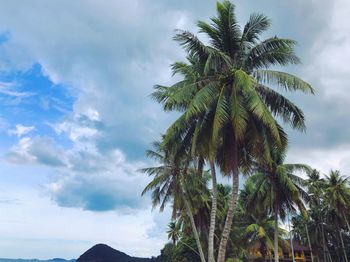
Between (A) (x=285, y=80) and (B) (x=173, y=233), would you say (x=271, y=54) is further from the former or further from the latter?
(B) (x=173, y=233)

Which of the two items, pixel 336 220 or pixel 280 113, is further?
pixel 336 220

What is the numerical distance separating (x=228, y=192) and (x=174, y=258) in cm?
1264

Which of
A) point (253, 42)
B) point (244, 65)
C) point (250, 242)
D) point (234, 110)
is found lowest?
point (250, 242)

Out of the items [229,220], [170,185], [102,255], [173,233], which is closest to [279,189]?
[170,185]

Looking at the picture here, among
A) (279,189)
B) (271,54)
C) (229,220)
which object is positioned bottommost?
(229,220)

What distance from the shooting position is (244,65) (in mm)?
16188

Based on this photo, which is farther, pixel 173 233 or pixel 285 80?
pixel 173 233

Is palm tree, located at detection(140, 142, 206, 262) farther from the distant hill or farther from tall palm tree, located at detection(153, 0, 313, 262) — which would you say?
the distant hill

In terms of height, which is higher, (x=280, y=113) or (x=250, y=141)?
(x=280, y=113)

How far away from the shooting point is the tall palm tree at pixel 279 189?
1116 inches

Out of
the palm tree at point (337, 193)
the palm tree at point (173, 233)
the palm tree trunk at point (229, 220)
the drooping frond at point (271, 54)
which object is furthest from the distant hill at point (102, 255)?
the drooping frond at point (271, 54)

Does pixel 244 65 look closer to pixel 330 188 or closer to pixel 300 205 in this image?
pixel 300 205

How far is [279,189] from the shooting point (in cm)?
2903

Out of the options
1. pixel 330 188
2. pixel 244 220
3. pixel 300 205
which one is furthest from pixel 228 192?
pixel 300 205
